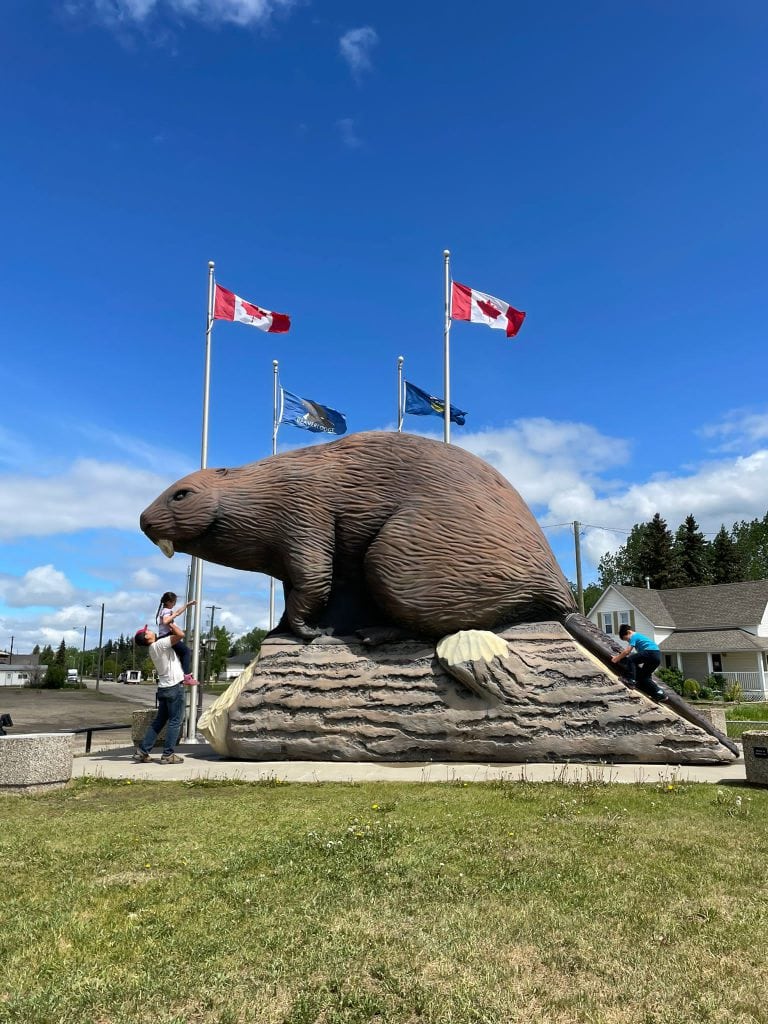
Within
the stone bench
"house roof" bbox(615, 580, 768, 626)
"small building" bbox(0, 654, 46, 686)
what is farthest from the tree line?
"small building" bbox(0, 654, 46, 686)

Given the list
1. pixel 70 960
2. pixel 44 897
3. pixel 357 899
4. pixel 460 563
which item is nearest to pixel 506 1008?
pixel 357 899

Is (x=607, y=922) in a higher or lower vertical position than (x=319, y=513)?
lower

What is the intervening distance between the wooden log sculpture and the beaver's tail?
0.07 ft

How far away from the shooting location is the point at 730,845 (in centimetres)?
400

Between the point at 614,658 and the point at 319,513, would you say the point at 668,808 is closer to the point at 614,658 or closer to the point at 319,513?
the point at 614,658

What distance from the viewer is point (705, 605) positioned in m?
32.1

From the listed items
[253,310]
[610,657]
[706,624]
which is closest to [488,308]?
[253,310]

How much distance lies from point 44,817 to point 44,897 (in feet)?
6.77

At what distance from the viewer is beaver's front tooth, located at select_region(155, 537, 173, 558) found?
9.37 m

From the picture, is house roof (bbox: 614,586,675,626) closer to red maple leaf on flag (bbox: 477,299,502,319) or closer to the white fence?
the white fence

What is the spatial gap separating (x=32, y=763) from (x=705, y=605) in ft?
105

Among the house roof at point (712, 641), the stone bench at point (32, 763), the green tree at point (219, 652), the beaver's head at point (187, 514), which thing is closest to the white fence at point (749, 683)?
the house roof at point (712, 641)

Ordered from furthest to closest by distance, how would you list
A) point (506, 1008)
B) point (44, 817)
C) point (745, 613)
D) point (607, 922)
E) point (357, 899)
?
point (745, 613) → point (44, 817) → point (357, 899) → point (607, 922) → point (506, 1008)

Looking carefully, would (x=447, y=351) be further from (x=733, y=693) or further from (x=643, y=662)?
(x=733, y=693)
